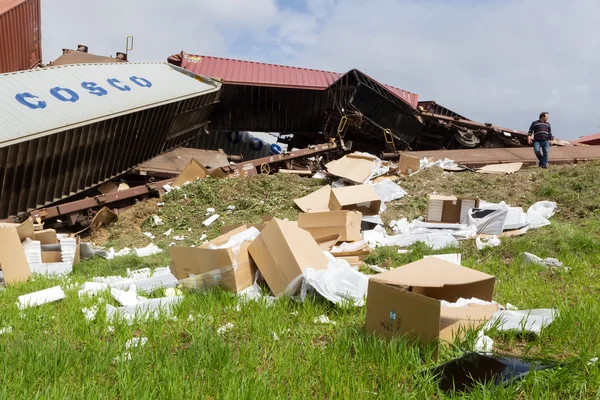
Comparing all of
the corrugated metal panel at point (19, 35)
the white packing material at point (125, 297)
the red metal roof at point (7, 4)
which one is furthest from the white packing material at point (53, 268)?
the red metal roof at point (7, 4)

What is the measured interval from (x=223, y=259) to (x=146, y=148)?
7038 millimetres

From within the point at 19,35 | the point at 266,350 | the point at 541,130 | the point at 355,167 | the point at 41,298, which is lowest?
the point at 41,298

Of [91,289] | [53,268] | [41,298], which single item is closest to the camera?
[41,298]

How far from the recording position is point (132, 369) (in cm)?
203

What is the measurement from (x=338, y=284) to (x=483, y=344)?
3.41 ft

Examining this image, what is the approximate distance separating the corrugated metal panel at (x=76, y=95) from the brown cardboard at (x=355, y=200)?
4.15 m

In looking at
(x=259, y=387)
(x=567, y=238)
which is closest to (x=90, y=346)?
(x=259, y=387)

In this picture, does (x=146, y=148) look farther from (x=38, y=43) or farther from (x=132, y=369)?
(x=132, y=369)

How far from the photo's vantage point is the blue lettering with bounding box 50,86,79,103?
7805 millimetres

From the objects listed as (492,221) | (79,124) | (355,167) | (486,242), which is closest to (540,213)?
(492,221)

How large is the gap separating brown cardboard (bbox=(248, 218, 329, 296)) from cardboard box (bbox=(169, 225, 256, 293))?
0.11 m

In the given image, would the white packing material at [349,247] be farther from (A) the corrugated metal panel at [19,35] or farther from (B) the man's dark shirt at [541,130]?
(A) the corrugated metal panel at [19,35]

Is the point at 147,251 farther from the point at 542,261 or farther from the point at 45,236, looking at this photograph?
the point at 542,261

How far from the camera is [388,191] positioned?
25.4ft
